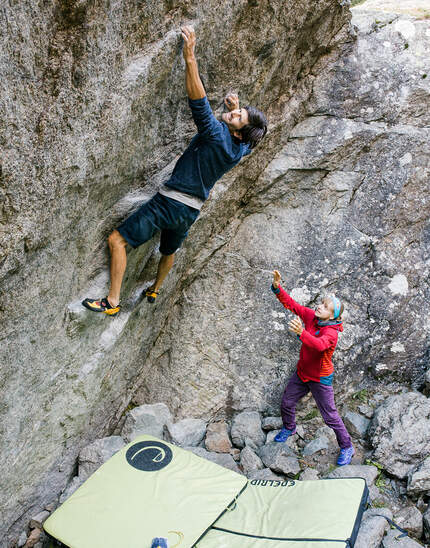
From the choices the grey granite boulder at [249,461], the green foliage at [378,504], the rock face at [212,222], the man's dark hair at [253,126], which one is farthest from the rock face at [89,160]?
the green foliage at [378,504]

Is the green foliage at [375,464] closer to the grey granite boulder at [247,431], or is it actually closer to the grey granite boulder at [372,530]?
the grey granite boulder at [372,530]

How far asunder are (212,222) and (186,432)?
9.25ft

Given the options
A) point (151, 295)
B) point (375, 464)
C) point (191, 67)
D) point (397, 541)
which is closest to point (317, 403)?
point (375, 464)

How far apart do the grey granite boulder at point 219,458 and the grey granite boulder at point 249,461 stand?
0.31ft

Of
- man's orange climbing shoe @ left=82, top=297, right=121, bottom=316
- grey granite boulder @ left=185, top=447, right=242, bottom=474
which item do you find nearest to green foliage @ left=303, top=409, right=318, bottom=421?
grey granite boulder @ left=185, top=447, right=242, bottom=474

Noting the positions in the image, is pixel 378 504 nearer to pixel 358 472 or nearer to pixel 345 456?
pixel 358 472

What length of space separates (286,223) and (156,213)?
268 cm

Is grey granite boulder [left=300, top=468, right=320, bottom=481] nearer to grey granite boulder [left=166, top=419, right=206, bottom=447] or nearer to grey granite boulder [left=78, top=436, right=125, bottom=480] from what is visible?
grey granite boulder [left=166, top=419, right=206, bottom=447]

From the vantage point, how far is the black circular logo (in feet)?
17.2

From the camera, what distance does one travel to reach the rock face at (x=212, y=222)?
390cm

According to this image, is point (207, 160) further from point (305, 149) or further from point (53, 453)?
point (53, 453)

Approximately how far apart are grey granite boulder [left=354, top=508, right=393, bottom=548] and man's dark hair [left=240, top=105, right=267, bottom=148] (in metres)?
4.00

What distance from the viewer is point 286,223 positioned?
6.86 m

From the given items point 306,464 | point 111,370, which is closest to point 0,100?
point 111,370
